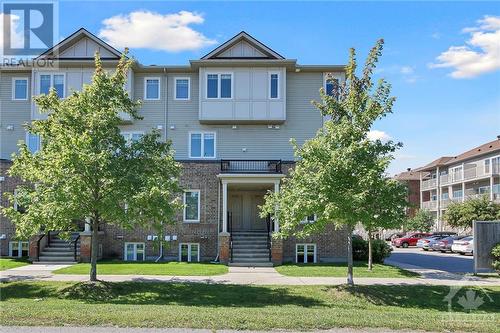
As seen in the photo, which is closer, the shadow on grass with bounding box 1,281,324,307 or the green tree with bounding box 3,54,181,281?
the shadow on grass with bounding box 1,281,324,307

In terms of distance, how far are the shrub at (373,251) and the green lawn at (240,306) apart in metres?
7.38

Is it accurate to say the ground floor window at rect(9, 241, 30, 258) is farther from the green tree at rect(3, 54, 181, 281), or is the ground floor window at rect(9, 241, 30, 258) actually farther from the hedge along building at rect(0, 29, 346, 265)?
the green tree at rect(3, 54, 181, 281)

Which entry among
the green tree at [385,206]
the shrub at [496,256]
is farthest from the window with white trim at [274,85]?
the shrub at [496,256]

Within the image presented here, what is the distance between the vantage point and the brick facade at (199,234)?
22359 millimetres

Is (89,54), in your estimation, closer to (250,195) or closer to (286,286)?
(250,195)

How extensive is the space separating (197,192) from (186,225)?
5.47ft

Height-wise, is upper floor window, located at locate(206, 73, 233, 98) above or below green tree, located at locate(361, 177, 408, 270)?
above

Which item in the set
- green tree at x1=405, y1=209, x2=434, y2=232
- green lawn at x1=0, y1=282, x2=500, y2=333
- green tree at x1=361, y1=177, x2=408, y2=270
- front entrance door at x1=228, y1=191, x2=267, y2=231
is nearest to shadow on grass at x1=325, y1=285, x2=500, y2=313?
green lawn at x1=0, y1=282, x2=500, y2=333

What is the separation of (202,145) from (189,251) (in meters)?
5.63

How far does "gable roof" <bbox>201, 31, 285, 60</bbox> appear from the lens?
960 inches

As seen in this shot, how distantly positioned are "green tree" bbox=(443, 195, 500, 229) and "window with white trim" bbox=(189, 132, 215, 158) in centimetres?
2402

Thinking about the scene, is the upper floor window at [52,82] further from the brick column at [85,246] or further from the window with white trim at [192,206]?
the window with white trim at [192,206]

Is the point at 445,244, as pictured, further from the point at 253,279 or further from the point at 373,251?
the point at 253,279

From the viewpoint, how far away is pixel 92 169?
41.3 ft
